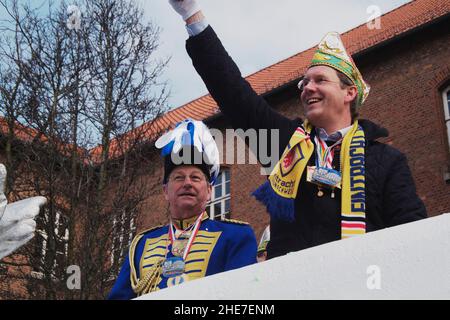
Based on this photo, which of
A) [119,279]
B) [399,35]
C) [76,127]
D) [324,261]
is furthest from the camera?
[399,35]

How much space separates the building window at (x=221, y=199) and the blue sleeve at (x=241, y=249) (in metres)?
15.1

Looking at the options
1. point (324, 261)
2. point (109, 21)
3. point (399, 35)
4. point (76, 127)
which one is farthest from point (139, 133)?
point (324, 261)

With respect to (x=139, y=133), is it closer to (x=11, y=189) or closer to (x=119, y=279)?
(x=11, y=189)

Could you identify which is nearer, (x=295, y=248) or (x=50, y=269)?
(x=295, y=248)

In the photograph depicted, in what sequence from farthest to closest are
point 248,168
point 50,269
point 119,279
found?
point 248,168 < point 50,269 < point 119,279

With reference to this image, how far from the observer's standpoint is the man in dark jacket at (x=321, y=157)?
2.72 m

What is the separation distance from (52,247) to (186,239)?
28.2 feet

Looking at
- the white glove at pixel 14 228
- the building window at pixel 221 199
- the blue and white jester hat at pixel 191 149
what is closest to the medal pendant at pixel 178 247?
the blue and white jester hat at pixel 191 149

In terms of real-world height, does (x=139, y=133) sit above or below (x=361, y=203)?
above

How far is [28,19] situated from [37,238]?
3.75 meters

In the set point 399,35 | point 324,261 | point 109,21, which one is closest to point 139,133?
point 109,21

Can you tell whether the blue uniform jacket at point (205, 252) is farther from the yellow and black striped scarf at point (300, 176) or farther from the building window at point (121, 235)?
the building window at point (121, 235)

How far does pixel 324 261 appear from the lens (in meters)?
1.62
